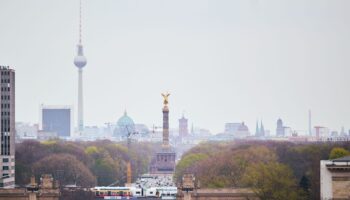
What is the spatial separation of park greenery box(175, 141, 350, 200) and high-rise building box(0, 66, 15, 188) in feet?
50.1

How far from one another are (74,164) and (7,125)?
17.1 m

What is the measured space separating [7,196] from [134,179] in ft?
231

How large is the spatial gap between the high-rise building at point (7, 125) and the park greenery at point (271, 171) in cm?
1526

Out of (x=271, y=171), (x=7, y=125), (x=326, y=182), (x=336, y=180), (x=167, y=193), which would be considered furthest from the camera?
(x=7, y=125)

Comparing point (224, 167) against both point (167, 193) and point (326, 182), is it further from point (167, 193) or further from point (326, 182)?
point (326, 182)

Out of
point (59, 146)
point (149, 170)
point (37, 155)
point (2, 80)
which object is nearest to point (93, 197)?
point (2, 80)

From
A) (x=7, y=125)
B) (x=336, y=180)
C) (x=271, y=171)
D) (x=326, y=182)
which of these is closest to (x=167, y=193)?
(x=7, y=125)

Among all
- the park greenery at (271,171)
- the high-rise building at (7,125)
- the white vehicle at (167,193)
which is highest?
the high-rise building at (7,125)

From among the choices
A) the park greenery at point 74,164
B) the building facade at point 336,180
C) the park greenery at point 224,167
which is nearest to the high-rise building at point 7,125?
the park greenery at point 74,164

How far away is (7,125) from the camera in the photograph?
362 ft

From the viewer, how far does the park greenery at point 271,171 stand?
8006 centimetres

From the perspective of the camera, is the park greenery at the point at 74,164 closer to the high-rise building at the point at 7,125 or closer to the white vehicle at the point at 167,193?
the high-rise building at the point at 7,125

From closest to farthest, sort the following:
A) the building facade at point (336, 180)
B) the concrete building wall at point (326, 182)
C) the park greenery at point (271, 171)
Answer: the building facade at point (336, 180) < the concrete building wall at point (326, 182) < the park greenery at point (271, 171)

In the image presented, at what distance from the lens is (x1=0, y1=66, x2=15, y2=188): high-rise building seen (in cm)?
11031
